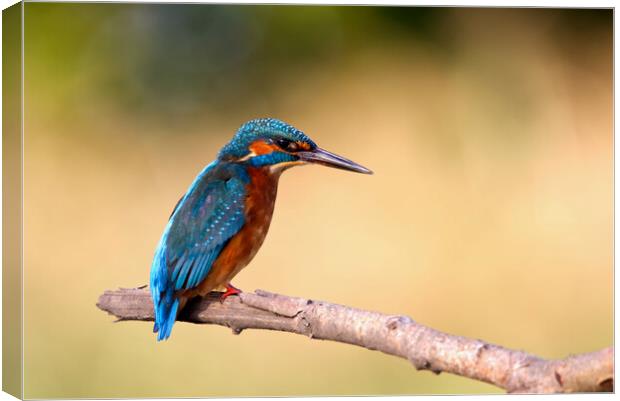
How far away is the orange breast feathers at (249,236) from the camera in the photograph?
3236 mm

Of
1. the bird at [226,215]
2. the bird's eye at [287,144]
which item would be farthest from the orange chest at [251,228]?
the bird's eye at [287,144]

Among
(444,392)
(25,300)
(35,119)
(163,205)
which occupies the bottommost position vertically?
(444,392)

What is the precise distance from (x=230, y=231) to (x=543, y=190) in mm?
1169

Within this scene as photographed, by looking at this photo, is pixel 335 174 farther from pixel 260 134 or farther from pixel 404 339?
pixel 404 339

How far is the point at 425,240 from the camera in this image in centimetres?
374

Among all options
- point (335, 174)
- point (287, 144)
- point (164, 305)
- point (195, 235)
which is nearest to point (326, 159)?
point (287, 144)

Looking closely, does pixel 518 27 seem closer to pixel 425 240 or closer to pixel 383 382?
pixel 425 240

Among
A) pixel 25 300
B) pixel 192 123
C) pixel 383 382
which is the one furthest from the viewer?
pixel 192 123

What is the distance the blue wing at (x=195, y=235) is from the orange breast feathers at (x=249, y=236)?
23mm

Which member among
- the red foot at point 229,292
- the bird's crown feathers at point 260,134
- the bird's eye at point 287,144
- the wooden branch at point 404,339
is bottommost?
the wooden branch at point 404,339

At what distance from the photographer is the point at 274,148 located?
129 inches

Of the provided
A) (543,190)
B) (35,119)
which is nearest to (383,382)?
(543,190)

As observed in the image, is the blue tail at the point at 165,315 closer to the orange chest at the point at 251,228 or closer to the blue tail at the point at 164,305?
the blue tail at the point at 164,305

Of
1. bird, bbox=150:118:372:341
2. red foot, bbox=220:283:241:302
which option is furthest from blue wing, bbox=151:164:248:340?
red foot, bbox=220:283:241:302
